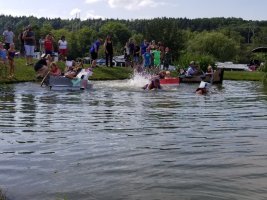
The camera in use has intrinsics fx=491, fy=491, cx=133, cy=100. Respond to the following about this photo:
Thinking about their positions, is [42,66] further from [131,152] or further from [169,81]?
[131,152]

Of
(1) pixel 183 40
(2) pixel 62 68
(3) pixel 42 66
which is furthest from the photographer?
(1) pixel 183 40

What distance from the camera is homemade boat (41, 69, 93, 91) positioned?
2112cm

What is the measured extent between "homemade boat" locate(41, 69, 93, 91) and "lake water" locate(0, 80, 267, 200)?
5.50 m

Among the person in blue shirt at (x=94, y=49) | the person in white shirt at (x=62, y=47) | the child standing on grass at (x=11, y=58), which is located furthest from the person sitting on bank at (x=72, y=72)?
the person in blue shirt at (x=94, y=49)

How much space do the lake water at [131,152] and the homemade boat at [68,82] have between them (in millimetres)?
5496

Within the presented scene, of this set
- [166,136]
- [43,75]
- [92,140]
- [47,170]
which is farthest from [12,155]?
[43,75]

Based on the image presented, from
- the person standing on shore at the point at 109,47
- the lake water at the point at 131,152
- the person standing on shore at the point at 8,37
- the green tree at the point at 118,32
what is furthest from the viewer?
the green tree at the point at 118,32

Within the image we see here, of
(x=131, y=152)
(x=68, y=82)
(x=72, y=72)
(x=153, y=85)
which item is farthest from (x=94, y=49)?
(x=131, y=152)

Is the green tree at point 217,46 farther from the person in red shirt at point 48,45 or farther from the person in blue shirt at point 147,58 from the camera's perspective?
the person in red shirt at point 48,45

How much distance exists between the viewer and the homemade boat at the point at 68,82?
2112cm

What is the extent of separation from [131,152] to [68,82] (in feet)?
43.5

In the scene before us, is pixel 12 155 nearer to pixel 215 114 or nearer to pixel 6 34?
pixel 215 114

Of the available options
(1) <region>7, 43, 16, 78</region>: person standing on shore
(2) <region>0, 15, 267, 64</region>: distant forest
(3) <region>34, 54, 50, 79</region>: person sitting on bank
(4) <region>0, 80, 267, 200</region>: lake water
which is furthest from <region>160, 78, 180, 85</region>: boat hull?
(2) <region>0, 15, 267, 64</region>: distant forest

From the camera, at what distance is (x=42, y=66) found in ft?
76.3
